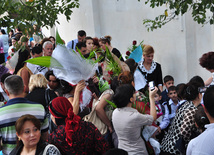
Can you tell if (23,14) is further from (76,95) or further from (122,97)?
(122,97)

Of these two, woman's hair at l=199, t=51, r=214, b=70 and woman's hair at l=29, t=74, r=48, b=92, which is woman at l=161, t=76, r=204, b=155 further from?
woman's hair at l=29, t=74, r=48, b=92

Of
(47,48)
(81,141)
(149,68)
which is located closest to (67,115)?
(81,141)

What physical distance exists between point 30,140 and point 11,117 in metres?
0.72

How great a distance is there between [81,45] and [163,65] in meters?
2.74

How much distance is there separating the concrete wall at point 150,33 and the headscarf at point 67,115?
5367 mm

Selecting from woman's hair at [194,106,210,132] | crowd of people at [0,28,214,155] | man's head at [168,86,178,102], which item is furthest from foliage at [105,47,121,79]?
woman's hair at [194,106,210,132]

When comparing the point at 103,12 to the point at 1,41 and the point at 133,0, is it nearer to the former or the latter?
the point at 133,0

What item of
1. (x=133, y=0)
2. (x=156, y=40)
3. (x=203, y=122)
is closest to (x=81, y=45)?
(x=156, y=40)

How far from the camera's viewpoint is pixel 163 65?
381 inches

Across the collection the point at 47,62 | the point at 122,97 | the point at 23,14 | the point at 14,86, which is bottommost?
the point at 122,97

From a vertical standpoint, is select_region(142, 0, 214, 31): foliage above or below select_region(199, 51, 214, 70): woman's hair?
above

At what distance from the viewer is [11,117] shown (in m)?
4.43

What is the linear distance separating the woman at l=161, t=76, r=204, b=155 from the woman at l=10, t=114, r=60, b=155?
5.45ft

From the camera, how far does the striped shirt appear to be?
4.41m
